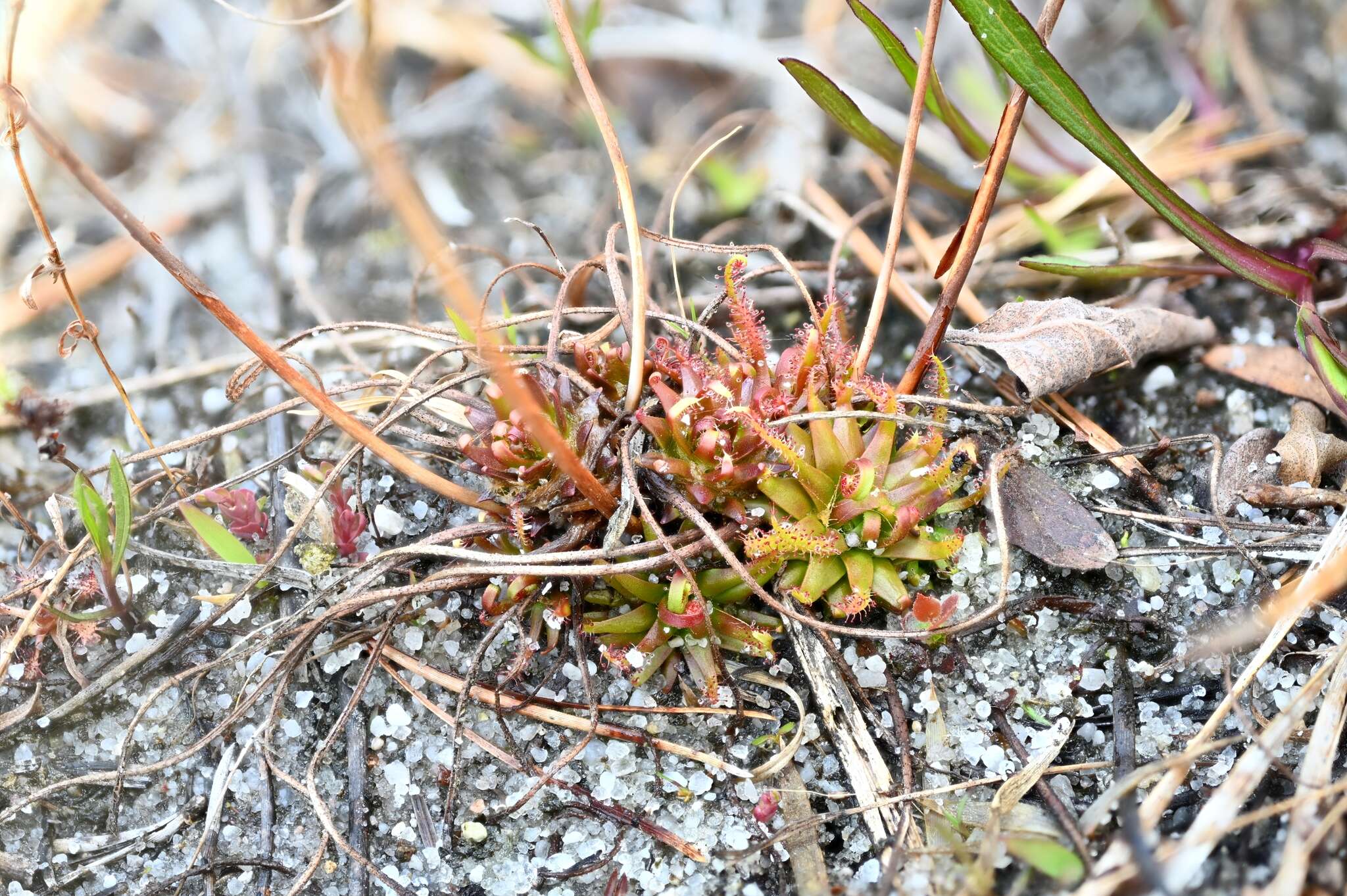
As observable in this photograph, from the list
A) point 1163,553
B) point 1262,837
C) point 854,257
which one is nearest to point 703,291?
point 854,257

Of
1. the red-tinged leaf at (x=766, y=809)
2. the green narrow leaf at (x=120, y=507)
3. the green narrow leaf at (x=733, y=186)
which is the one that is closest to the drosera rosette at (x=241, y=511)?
the green narrow leaf at (x=120, y=507)

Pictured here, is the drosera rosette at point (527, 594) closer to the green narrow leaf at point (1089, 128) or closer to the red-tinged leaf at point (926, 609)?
the red-tinged leaf at point (926, 609)

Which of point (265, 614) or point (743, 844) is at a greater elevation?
point (265, 614)

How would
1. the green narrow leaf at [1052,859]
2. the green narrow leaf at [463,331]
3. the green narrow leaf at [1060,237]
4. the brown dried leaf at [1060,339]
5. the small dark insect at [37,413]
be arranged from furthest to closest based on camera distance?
the green narrow leaf at [1060,237] → the green narrow leaf at [463,331] → the brown dried leaf at [1060,339] → the small dark insect at [37,413] → the green narrow leaf at [1052,859]

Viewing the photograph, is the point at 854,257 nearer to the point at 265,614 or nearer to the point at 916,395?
the point at 916,395

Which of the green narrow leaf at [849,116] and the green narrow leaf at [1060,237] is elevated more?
the green narrow leaf at [849,116]

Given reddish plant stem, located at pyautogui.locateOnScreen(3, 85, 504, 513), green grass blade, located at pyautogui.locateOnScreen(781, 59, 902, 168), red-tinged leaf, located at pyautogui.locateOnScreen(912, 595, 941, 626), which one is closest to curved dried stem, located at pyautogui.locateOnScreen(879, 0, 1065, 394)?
green grass blade, located at pyautogui.locateOnScreen(781, 59, 902, 168)
